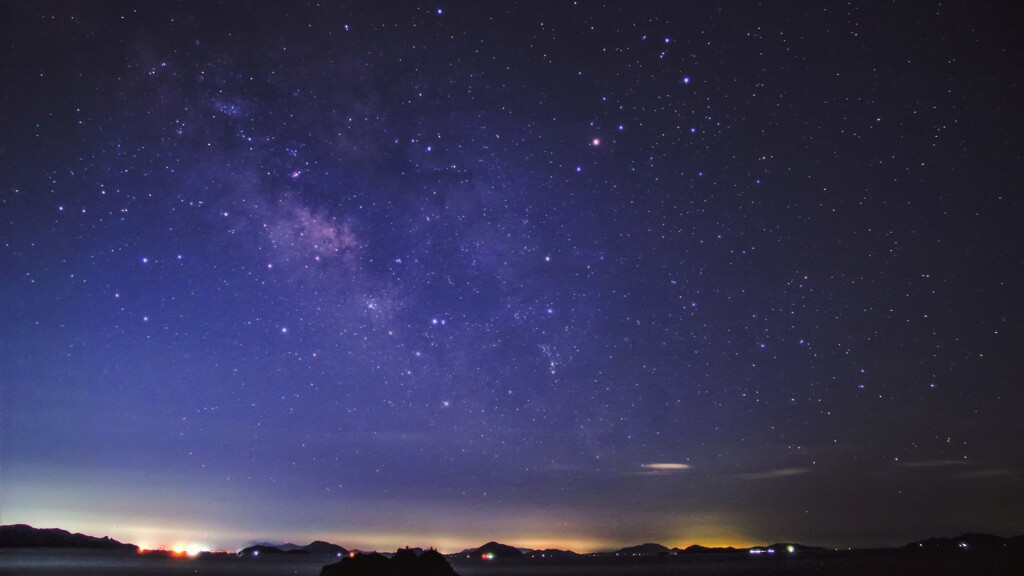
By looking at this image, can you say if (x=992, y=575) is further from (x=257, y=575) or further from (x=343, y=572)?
(x=257, y=575)

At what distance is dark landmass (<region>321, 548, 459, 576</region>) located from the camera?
30.4 m

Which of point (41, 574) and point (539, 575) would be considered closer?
point (41, 574)

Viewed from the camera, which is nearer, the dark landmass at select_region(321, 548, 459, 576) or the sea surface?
the dark landmass at select_region(321, 548, 459, 576)

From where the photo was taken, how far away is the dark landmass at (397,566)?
3045cm

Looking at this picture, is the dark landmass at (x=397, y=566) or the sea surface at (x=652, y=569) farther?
the sea surface at (x=652, y=569)

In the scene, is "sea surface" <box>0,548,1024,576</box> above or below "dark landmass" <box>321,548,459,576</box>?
below

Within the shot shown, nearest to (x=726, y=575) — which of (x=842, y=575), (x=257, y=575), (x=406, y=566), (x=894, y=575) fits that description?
(x=842, y=575)

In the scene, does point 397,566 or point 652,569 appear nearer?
point 397,566

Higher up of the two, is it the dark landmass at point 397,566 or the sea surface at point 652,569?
the dark landmass at point 397,566

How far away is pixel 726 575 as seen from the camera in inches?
3740

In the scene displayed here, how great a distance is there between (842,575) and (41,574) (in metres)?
87.4

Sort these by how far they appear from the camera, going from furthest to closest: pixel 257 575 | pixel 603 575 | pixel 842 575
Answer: pixel 603 575, pixel 257 575, pixel 842 575

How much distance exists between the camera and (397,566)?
30.7 meters

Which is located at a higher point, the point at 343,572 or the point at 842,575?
the point at 343,572
